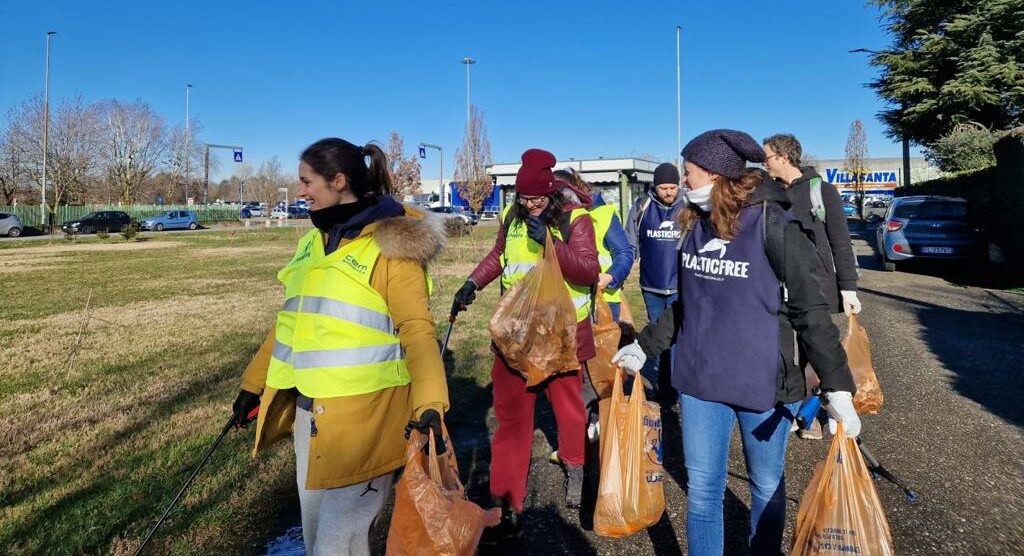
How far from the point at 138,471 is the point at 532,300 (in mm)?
2692

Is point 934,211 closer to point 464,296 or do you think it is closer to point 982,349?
point 982,349

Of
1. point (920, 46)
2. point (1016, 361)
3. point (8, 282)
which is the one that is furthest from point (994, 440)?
point (920, 46)

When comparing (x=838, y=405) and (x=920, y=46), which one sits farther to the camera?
(x=920, y=46)

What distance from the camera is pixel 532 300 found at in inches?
135

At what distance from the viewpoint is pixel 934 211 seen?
14805mm

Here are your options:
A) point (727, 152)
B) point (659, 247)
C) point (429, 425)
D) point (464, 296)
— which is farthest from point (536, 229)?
point (659, 247)

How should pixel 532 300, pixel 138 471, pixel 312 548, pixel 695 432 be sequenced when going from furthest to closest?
1. pixel 138 471
2. pixel 532 300
3. pixel 695 432
4. pixel 312 548

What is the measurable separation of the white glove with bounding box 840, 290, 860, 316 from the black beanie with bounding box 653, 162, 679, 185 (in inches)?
62.5

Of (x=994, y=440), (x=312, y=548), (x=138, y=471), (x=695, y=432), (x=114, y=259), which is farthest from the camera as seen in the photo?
(x=114, y=259)

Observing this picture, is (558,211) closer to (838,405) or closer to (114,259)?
(838,405)

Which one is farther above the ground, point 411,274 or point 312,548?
point 411,274

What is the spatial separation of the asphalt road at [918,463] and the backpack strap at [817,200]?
162 centimetres

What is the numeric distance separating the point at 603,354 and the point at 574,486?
910mm

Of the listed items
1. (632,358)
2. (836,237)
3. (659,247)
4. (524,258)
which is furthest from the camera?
(659,247)
